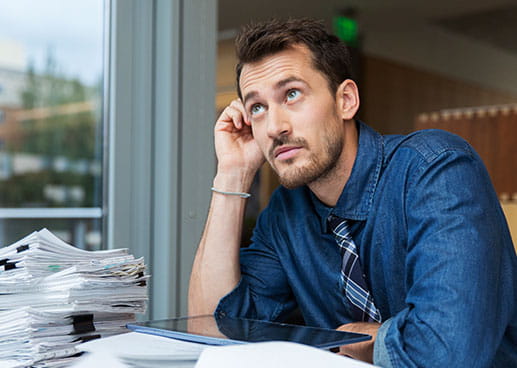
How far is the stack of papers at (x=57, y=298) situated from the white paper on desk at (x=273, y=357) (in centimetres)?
32

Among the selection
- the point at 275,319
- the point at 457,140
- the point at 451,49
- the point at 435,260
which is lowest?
the point at 275,319

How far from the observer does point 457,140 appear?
109cm

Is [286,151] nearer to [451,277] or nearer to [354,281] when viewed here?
[354,281]

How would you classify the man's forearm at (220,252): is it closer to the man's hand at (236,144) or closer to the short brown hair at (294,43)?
the man's hand at (236,144)

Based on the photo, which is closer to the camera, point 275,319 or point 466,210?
point 466,210

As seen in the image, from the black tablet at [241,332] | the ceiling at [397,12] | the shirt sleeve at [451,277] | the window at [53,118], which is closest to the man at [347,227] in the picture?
the shirt sleeve at [451,277]

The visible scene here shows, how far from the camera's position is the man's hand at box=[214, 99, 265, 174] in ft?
4.58

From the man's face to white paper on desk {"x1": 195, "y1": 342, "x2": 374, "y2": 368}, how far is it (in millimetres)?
551

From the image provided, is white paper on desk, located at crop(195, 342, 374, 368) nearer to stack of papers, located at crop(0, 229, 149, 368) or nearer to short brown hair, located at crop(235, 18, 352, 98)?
stack of papers, located at crop(0, 229, 149, 368)

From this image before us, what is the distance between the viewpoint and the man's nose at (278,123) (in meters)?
1.19

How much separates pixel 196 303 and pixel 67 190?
721 mm

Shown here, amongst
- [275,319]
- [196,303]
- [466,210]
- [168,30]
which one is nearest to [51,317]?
[196,303]

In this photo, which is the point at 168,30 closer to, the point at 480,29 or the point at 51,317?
the point at 51,317

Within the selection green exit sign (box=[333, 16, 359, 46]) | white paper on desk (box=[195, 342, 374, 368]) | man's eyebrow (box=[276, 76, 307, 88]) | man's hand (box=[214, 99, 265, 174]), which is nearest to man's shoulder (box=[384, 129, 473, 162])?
man's eyebrow (box=[276, 76, 307, 88])
